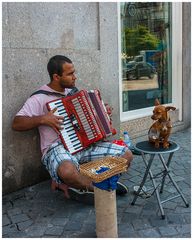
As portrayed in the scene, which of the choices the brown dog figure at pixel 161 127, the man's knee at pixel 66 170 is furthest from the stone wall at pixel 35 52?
the brown dog figure at pixel 161 127

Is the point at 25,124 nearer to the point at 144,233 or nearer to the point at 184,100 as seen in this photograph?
the point at 144,233

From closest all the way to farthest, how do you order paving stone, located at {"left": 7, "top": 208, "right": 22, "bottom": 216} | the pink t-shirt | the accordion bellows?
the accordion bellows → paving stone, located at {"left": 7, "top": 208, "right": 22, "bottom": 216} → the pink t-shirt

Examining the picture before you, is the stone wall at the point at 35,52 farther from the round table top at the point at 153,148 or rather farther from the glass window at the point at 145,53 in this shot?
the round table top at the point at 153,148

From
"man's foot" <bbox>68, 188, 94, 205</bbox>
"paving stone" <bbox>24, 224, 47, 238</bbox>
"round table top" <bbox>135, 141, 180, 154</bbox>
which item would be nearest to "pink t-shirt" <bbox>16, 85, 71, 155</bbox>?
"man's foot" <bbox>68, 188, 94, 205</bbox>

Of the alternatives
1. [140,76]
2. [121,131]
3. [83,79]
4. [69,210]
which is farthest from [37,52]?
[140,76]

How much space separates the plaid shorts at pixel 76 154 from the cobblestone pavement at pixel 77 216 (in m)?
0.35

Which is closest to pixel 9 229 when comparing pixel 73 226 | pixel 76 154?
pixel 73 226

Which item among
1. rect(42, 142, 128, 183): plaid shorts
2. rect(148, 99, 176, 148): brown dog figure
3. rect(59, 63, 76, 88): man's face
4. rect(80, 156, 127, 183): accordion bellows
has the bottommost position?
rect(42, 142, 128, 183): plaid shorts

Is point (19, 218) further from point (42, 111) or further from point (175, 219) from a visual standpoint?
point (175, 219)

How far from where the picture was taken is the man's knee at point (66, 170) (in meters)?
2.95

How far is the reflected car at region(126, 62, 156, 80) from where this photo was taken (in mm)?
5484

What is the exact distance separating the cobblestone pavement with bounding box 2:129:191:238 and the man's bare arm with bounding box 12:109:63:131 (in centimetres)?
77

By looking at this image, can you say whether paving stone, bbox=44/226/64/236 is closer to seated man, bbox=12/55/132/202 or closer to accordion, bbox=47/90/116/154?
seated man, bbox=12/55/132/202

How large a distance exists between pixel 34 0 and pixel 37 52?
0.56 m
